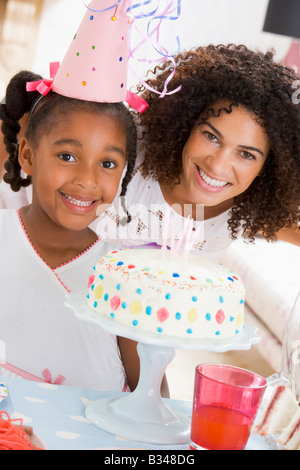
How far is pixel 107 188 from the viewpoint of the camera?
1193mm

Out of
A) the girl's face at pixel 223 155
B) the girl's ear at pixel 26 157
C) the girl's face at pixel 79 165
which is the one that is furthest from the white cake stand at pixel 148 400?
the girl's face at pixel 223 155

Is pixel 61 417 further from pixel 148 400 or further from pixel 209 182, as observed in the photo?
pixel 209 182

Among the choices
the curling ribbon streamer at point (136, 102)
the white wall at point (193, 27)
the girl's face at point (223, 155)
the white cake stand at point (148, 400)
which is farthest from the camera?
the white wall at point (193, 27)

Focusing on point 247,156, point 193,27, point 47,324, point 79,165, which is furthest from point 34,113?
point 193,27

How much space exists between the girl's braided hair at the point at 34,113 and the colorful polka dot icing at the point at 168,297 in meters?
0.35

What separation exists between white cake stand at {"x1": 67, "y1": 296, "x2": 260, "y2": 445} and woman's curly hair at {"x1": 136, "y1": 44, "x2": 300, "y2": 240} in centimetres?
64

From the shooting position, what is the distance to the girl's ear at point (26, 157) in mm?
1287

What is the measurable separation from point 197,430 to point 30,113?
2.50 feet

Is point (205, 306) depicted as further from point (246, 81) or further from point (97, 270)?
point (246, 81)

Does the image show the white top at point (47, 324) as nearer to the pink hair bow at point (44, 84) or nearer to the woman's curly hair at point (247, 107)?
the pink hair bow at point (44, 84)

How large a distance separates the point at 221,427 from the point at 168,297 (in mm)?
218

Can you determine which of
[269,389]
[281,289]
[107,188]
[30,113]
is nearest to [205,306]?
[269,389]

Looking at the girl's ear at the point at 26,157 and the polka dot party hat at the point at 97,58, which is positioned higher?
the polka dot party hat at the point at 97,58

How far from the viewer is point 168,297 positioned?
95 centimetres
